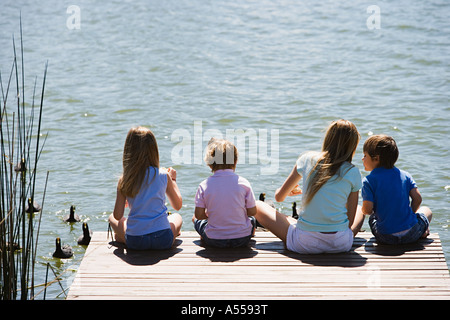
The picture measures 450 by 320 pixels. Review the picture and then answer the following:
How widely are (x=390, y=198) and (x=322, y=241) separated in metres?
0.57

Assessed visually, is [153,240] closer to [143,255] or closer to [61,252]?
[143,255]

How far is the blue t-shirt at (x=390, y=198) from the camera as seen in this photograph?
462cm

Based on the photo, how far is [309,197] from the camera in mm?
4562

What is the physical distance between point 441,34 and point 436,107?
3603 mm

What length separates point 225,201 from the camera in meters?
4.65

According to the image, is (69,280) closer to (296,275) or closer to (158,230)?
(158,230)

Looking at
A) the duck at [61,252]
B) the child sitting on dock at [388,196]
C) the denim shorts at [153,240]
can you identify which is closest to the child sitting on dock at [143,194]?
the denim shorts at [153,240]

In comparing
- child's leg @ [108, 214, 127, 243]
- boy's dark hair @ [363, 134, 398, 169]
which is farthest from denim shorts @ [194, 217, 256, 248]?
boy's dark hair @ [363, 134, 398, 169]

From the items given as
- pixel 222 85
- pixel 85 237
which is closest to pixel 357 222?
Result: pixel 85 237

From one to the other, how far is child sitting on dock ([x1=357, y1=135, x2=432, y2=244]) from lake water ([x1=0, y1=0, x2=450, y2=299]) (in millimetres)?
1413

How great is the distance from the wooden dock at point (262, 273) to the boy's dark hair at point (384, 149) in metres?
0.61

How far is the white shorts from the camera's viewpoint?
4551 mm

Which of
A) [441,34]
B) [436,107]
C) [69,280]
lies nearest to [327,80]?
[436,107]
